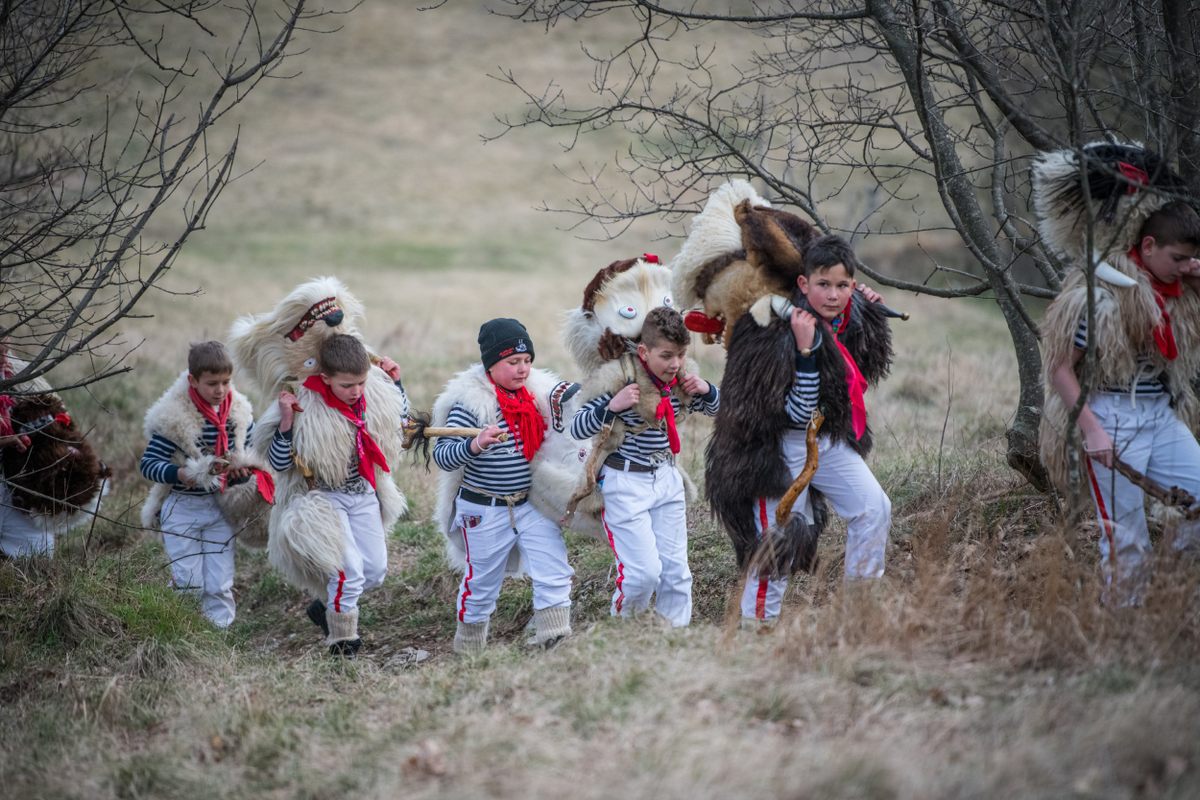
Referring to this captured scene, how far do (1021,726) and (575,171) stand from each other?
32.1m

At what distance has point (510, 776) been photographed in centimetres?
341

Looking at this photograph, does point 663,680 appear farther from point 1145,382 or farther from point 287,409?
point 287,409

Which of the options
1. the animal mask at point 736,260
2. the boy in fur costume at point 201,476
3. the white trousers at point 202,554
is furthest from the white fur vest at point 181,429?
the animal mask at point 736,260

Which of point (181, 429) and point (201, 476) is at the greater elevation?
point (181, 429)

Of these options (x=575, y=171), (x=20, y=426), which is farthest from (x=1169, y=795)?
(x=575, y=171)

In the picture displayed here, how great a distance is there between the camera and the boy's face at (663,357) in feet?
16.5

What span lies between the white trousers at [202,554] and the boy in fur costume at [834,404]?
338cm

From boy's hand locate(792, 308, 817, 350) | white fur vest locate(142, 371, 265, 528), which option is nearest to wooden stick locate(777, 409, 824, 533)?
boy's hand locate(792, 308, 817, 350)

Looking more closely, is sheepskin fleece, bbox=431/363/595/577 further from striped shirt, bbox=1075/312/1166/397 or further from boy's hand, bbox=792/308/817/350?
striped shirt, bbox=1075/312/1166/397

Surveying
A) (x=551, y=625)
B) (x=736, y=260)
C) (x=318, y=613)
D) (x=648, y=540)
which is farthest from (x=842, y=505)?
(x=318, y=613)

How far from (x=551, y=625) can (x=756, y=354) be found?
73.1 inches

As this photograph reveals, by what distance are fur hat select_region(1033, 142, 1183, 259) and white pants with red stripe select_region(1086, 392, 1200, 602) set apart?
72 centimetres

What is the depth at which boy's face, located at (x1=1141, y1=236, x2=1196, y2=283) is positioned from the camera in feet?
14.6

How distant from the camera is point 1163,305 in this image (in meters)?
4.52
